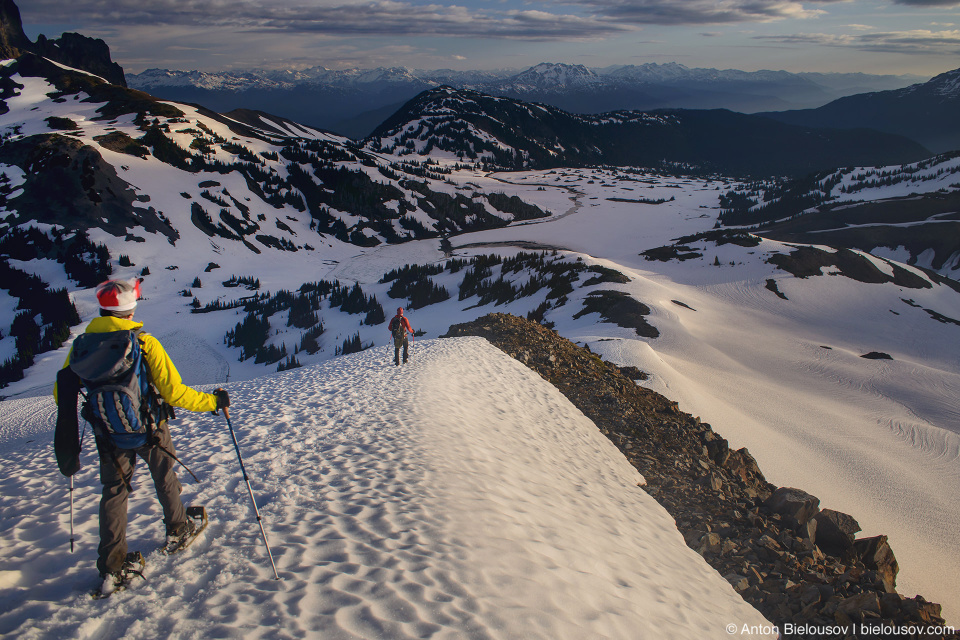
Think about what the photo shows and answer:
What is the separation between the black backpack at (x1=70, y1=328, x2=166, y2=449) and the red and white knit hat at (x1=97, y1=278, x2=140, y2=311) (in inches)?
10.9

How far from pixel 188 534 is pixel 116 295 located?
3.02m

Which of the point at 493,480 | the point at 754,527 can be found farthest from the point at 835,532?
the point at 493,480

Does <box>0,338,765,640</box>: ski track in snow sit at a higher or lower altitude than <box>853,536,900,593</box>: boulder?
higher

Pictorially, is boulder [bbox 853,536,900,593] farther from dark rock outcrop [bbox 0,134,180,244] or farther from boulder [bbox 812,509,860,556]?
dark rock outcrop [bbox 0,134,180,244]

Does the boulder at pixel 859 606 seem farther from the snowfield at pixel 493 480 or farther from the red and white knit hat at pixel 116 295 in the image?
the red and white knit hat at pixel 116 295

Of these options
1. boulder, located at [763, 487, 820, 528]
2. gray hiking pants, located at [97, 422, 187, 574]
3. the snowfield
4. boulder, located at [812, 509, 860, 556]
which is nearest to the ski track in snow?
the snowfield

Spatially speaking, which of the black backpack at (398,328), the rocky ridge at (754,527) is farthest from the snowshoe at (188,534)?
the black backpack at (398,328)

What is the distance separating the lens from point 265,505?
6.72m

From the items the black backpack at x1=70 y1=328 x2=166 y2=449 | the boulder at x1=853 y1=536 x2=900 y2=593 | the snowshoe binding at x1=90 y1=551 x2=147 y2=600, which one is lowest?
the boulder at x1=853 y1=536 x2=900 y2=593

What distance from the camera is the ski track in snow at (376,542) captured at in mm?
4398

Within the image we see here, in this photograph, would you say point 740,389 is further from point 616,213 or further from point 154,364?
point 616,213

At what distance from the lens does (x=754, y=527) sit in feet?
30.8

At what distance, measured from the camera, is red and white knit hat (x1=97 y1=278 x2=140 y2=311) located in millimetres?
4559

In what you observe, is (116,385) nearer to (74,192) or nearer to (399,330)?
(399,330)
